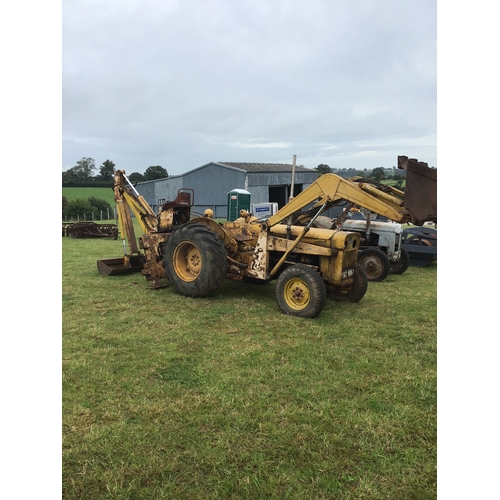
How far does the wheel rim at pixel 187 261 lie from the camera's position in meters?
7.11

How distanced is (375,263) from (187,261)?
168 inches

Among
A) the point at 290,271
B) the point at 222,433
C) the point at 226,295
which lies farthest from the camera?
the point at 226,295

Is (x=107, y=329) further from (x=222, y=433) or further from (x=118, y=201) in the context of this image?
(x=118, y=201)

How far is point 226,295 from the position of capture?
281 inches

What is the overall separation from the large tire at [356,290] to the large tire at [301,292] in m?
1.03

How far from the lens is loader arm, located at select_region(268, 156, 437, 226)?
16.8ft

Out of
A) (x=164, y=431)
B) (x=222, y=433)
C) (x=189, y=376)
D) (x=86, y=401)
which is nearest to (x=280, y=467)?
(x=222, y=433)

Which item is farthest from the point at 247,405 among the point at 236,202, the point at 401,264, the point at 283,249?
the point at 236,202

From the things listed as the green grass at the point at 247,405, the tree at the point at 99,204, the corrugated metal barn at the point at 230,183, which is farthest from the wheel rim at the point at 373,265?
the tree at the point at 99,204

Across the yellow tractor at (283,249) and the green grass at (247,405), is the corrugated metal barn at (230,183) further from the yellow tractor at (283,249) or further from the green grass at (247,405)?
the green grass at (247,405)

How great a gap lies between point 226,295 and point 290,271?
5.31 feet

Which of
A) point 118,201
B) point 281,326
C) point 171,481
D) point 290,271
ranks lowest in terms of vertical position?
point 171,481

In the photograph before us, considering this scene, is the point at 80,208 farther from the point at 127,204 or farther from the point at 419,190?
the point at 419,190

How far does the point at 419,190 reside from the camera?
517 centimetres
